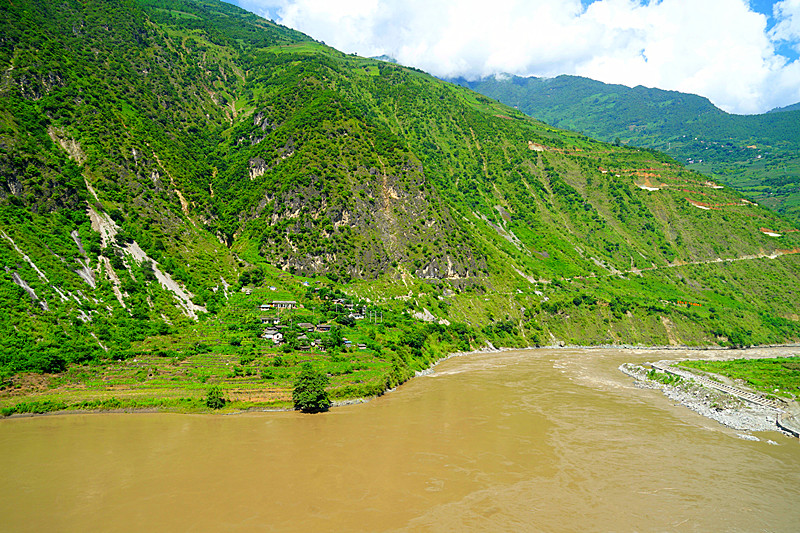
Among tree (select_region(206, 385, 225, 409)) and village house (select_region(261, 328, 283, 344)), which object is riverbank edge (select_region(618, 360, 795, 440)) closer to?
village house (select_region(261, 328, 283, 344))

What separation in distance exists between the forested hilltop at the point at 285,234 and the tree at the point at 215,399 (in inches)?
36.0

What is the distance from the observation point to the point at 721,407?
5172cm

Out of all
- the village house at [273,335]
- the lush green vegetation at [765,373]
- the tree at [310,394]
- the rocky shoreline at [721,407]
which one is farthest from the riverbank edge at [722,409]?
the village house at [273,335]

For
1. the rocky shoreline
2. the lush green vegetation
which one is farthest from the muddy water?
the lush green vegetation

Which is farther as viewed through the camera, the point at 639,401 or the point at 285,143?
the point at 285,143

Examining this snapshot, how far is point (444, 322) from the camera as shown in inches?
3639

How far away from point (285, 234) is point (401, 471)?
74.8 meters

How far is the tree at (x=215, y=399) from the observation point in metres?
48.3

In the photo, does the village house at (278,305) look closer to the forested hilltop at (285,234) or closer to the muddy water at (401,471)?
the forested hilltop at (285,234)

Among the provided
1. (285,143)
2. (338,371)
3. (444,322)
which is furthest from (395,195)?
(338,371)

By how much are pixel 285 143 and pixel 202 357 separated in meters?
77.5

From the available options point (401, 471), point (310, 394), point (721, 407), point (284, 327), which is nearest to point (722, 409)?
point (721, 407)

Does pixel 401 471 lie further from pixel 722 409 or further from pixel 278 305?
pixel 278 305

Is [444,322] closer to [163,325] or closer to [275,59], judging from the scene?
[163,325]
